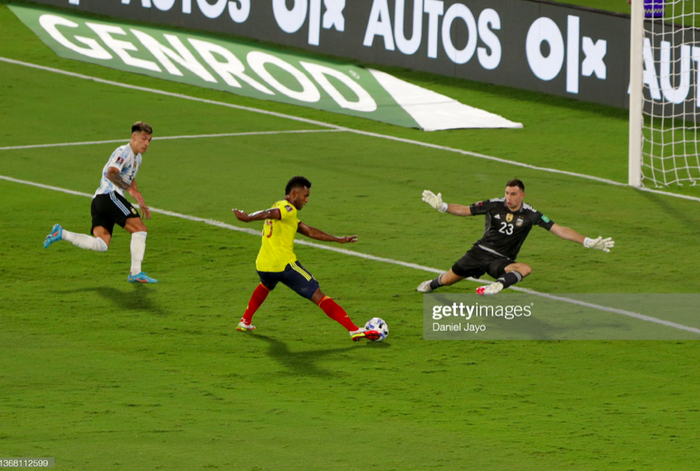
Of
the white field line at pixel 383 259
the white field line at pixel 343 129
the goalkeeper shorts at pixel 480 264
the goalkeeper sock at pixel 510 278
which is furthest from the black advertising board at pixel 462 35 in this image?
the goalkeeper sock at pixel 510 278

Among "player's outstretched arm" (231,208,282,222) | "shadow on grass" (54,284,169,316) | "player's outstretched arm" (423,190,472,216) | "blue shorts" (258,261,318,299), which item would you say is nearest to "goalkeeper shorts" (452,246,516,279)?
"player's outstretched arm" (423,190,472,216)

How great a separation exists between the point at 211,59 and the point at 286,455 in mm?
20519

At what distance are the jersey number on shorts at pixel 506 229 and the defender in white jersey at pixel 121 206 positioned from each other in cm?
395

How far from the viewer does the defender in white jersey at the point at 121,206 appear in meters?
12.0

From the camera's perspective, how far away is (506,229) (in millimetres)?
11516

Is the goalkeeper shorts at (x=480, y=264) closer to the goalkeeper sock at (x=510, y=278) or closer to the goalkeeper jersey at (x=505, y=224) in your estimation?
the goalkeeper jersey at (x=505, y=224)

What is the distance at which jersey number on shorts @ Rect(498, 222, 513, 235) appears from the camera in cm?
1149

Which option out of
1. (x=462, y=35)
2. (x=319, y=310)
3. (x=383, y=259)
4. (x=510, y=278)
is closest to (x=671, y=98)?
(x=462, y=35)

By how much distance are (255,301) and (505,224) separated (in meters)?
2.89

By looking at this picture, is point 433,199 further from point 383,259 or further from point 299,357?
point 383,259

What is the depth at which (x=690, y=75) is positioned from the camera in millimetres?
21266

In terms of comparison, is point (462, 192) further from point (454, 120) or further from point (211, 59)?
point (211, 59)

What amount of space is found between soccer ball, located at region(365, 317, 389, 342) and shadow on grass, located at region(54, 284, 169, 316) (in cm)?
233

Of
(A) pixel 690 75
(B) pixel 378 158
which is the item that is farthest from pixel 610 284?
(A) pixel 690 75
